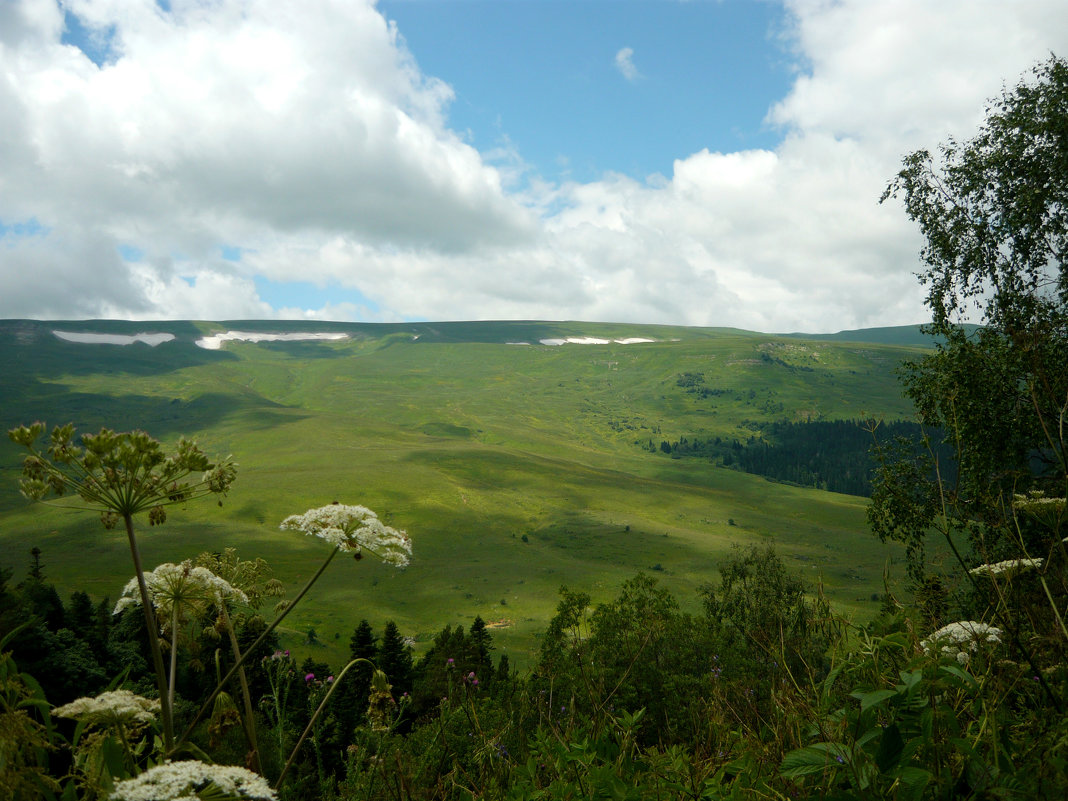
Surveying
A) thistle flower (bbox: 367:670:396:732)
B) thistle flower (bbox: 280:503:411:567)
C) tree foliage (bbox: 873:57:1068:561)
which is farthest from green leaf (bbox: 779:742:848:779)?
tree foliage (bbox: 873:57:1068:561)

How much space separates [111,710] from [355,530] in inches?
61.5

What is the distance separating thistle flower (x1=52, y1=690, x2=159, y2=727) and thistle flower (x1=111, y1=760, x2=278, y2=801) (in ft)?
2.19

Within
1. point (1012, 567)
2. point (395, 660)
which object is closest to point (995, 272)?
point (1012, 567)

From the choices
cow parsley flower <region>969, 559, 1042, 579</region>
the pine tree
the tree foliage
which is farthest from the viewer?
the pine tree

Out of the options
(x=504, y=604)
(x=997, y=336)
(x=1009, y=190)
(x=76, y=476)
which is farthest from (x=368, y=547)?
(x=504, y=604)

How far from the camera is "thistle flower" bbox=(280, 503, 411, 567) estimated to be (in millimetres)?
4309

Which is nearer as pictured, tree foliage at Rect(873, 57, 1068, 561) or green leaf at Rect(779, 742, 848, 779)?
green leaf at Rect(779, 742, 848, 779)

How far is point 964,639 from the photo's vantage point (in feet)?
13.6

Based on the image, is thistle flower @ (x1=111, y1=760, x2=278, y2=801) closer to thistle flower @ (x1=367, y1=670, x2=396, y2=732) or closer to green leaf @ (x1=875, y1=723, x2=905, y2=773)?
thistle flower @ (x1=367, y1=670, x2=396, y2=732)

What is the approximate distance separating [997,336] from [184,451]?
2537 cm

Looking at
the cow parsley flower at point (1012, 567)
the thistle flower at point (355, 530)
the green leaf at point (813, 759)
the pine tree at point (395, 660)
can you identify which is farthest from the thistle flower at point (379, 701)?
the pine tree at point (395, 660)

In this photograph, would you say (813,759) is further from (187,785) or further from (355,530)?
(355,530)

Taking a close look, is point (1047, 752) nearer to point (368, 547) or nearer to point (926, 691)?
point (926, 691)

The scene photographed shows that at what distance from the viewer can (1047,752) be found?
293 centimetres
